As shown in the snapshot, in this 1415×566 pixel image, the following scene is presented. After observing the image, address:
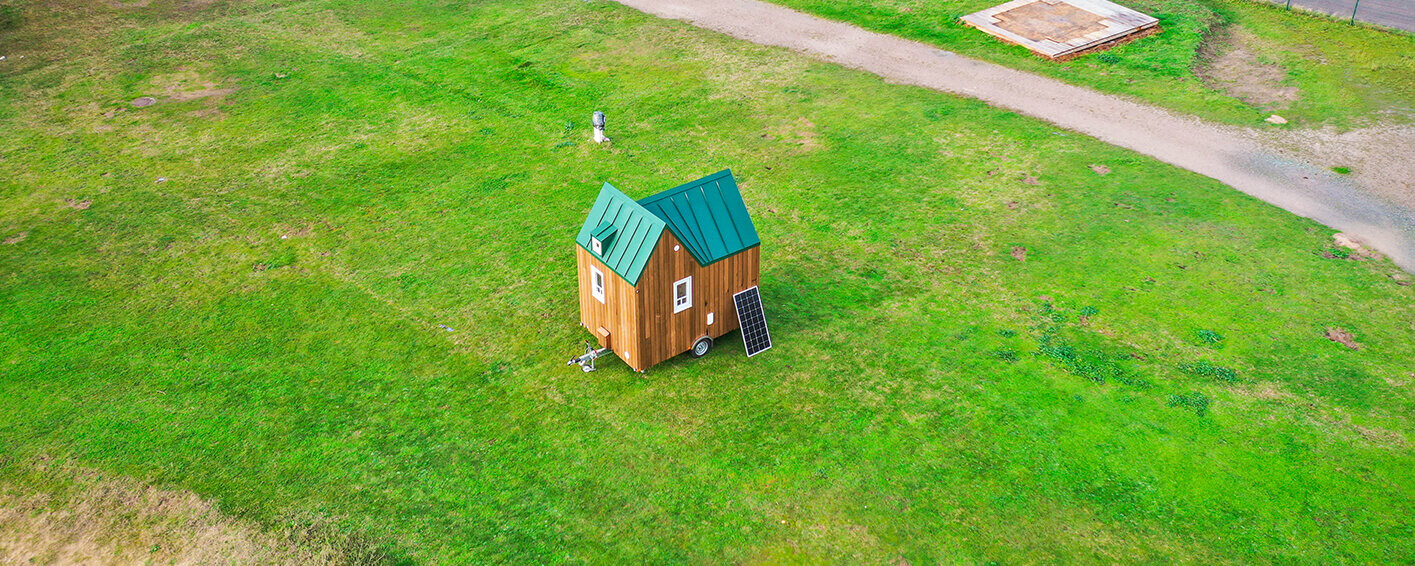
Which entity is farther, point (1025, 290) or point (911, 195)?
point (911, 195)

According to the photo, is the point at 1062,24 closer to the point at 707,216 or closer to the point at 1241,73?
the point at 1241,73

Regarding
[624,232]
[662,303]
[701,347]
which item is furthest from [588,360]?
[624,232]

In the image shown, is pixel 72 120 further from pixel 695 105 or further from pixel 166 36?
pixel 695 105

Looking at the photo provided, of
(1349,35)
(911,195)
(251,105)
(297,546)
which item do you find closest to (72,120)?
(251,105)

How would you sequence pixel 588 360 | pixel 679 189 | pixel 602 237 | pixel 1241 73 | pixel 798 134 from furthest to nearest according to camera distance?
pixel 1241 73 < pixel 798 134 < pixel 588 360 < pixel 679 189 < pixel 602 237

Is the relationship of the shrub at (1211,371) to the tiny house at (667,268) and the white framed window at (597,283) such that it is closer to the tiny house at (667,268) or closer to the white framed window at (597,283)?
the tiny house at (667,268)

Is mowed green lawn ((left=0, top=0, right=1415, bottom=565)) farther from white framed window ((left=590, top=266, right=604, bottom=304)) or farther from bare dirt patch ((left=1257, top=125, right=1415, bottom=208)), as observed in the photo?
bare dirt patch ((left=1257, top=125, right=1415, bottom=208))
